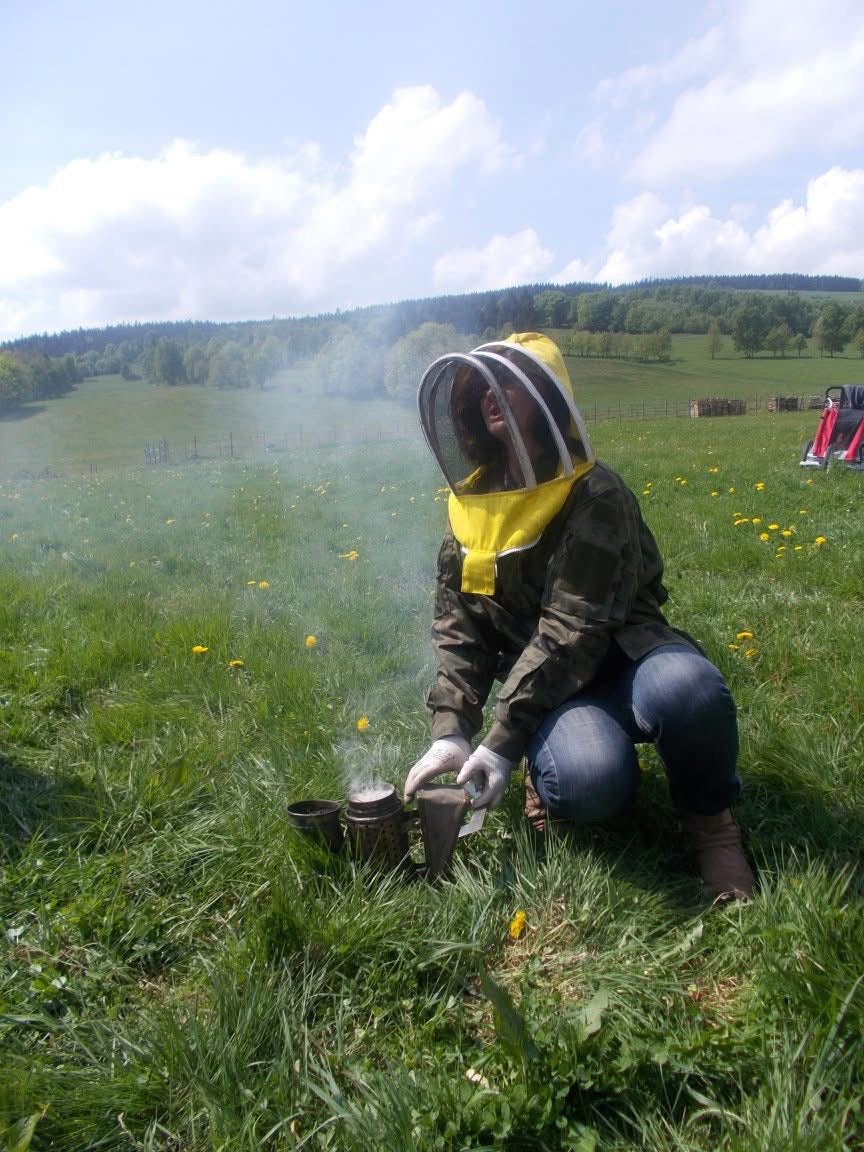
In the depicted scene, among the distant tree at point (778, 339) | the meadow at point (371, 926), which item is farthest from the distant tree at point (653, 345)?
the meadow at point (371, 926)

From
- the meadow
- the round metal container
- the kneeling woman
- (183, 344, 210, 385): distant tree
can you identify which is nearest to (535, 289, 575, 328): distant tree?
the meadow

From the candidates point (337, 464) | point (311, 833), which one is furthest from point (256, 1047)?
point (337, 464)

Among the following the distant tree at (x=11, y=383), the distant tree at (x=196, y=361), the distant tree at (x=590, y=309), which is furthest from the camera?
the distant tree at (x=11, y=383)

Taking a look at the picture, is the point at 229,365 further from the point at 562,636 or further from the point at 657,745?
the point at 657,745

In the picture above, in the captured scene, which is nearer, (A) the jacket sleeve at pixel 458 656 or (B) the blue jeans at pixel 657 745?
(B) the blue jeans at pixel 657 745

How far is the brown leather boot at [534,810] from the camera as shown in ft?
8.34

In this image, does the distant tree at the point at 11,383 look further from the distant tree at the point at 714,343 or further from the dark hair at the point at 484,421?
the distant tree at the point at 714,343

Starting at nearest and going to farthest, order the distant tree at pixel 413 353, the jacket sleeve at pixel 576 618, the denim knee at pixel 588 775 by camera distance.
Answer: the denim knee at pixel 588 775 < the jacket sleeve at pixel 576 618 < the distant tree at pixel 413 353

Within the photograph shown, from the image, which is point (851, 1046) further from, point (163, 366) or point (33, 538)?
point (163, 366)

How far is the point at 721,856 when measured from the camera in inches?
89.4

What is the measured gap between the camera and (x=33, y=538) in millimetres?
7660

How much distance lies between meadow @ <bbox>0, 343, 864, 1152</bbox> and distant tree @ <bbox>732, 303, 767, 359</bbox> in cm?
7618

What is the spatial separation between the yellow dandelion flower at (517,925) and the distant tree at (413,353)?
7.14 ft

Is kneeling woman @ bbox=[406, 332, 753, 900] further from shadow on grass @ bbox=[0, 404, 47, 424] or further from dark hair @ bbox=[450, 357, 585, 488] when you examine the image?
shadow on grass @ bbox=[0, 404, 47, 424]
